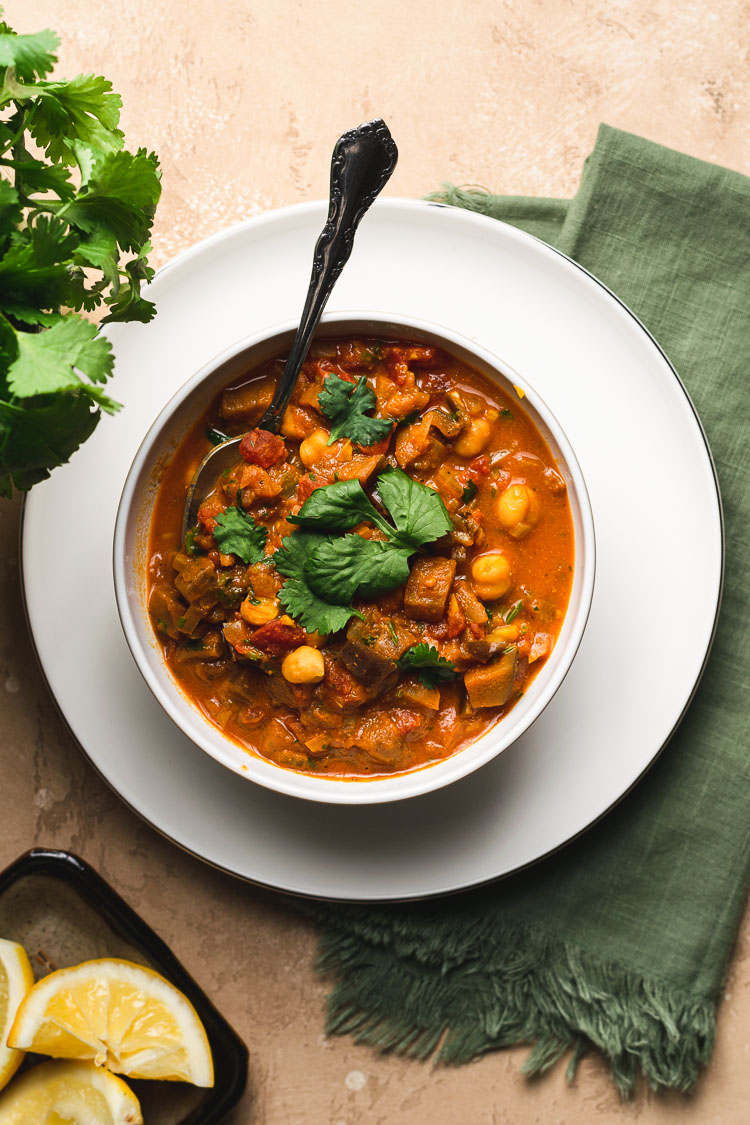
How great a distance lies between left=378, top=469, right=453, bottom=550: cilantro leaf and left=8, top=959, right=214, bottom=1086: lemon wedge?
1971 millimetres

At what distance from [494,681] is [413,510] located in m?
0.61

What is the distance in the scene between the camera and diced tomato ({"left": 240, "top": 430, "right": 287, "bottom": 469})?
321 centimetres

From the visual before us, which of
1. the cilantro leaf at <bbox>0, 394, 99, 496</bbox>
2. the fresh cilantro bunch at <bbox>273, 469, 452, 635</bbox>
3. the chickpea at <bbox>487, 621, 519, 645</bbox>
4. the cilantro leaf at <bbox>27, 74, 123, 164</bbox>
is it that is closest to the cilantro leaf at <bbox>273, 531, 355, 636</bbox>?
the fresh cilantro bunch at <bbox>273, 469, 452, 635</bbox>

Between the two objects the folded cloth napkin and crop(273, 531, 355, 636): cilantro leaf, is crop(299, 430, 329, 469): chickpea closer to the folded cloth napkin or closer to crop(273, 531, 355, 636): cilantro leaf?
crop(273, 531, 355, 636): cilantro leaf

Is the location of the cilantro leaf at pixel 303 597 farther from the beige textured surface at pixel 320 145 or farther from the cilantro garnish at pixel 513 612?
the beige textured surface at pixel 320 145

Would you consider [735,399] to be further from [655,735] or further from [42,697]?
[42,697]

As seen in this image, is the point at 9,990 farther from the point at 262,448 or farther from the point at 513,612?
the point at 513,612

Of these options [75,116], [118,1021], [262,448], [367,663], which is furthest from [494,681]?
[75,116]

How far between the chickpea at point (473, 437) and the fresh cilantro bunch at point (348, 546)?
0.23m

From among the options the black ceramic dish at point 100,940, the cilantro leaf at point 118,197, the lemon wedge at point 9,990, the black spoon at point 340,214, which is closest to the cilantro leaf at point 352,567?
the black spoon at point 340,214

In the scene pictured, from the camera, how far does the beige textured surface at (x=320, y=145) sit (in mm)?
3861

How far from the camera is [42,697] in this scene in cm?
390

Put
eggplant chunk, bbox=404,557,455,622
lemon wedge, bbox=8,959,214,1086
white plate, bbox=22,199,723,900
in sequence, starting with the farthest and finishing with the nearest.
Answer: lemon wedge, bbox=8,959,214,1086 < white plate, bbox=22,199,723,900 < eggplant chunk, bbox=404,557,455,622

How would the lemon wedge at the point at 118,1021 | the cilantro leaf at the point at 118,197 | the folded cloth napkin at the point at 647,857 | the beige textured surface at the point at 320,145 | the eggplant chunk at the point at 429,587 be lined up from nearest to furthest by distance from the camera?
the cilantro leaf at the point at 118,197
the eggplant chunk at the point at 429,587
the lemon wedge at the point at 118,1021
the folded cloth napkin at the point at 647,857
the beige textured surface at the point at 320,145
